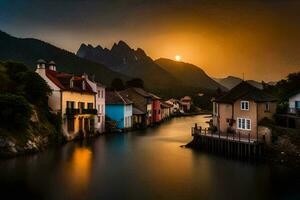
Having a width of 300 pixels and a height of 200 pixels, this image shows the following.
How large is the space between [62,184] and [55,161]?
374 inches

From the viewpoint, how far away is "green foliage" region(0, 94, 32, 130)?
134 ft

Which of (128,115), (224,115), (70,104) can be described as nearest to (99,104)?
(128,115)

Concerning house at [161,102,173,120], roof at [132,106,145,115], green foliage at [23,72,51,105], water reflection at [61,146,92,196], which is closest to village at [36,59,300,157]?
roof at [132,106,145,115]

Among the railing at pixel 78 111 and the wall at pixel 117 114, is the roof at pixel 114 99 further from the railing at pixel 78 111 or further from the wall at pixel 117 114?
the railing at pixel 78 111

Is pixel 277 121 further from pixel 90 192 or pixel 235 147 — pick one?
pixel 90 192

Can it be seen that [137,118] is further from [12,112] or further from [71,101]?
[12,112]

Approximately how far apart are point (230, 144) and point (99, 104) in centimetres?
2952

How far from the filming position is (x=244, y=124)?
46125mm

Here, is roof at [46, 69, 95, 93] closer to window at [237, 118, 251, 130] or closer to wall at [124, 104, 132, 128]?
wall at [124, 104, 132, 128]

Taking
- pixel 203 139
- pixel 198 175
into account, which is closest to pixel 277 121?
pixel 203 139

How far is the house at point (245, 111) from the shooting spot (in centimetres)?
4475

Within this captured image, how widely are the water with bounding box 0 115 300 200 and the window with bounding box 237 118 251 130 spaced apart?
19.9 feet

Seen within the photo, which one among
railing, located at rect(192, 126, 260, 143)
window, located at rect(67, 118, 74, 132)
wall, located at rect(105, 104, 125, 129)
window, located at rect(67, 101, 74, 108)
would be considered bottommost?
railing, located at rect(192, 126, 260, 143)

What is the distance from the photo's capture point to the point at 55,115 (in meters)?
52.1
